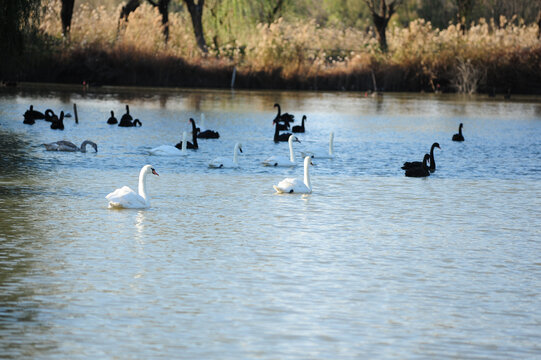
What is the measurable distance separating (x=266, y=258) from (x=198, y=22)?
47.2m

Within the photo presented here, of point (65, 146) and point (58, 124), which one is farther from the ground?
point (58, 124)

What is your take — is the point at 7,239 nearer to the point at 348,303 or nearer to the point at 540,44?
the point at 348,303

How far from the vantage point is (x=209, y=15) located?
201 ft

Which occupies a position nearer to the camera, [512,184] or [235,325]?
[235,325]

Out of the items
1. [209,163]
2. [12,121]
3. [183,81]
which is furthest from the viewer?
[183,81]

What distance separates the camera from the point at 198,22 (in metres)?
56.3

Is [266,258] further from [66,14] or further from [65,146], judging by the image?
[66,14]

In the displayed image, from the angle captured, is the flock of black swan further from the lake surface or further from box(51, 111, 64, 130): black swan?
the lake surface

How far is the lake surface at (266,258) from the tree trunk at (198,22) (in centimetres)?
3358

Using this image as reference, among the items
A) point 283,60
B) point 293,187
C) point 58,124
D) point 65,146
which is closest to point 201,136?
point 58,124

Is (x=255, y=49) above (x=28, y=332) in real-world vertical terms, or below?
above

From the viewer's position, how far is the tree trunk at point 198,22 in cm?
5588

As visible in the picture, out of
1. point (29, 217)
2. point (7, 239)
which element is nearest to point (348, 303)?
point (7, 239)

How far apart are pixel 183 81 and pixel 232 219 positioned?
127 feet
